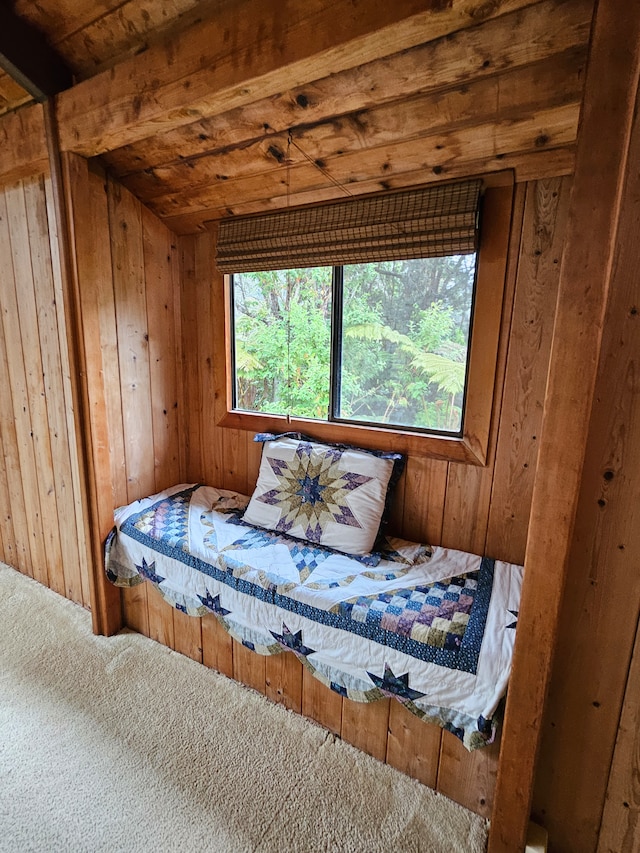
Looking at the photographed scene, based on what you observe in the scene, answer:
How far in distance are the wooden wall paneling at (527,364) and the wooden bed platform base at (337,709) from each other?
71cm

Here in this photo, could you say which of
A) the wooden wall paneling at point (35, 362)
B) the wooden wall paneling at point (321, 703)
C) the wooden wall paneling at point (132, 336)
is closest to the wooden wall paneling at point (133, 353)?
the wooden wall paneling at point (132, 336)

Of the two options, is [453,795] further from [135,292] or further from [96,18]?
[96,18]

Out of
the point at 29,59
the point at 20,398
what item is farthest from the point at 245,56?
the point at 20,398

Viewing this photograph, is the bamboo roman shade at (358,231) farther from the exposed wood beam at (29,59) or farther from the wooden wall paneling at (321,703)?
the wooden wall paneling at (321,703)

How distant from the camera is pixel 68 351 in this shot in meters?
1.68

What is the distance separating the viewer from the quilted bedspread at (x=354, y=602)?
3.68ft

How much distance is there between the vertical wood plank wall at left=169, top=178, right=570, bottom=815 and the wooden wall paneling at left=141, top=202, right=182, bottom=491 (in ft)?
3.15

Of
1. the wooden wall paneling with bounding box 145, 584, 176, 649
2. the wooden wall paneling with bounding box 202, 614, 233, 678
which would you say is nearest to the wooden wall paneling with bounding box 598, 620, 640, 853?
the wooden wall paneling with bounding box 202, 614, 233, 678

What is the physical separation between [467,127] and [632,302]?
82cm

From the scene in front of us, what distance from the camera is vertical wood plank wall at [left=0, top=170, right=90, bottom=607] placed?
6.19 feet

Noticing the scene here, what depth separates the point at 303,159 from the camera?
153 cm

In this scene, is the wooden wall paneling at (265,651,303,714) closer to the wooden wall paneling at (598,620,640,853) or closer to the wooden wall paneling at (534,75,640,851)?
the wooden wall paneling at (534,75,640,851)

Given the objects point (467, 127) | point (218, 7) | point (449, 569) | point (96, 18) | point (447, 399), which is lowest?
point (449, 569)

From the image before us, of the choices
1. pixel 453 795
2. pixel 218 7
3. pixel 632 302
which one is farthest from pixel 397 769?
pixel 218 7
